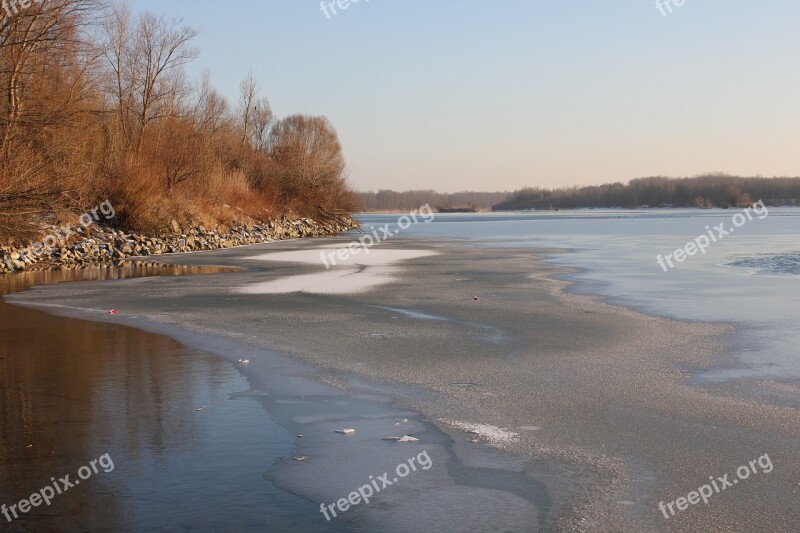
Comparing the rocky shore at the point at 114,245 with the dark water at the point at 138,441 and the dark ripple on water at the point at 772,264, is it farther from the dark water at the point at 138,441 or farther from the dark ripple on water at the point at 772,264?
the dark ripple on water at the point at 772,264

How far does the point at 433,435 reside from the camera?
21.0 feet

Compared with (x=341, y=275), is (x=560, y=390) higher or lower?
lower

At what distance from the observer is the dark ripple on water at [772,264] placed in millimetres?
19781

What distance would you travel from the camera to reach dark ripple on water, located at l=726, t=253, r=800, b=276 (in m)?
19.8

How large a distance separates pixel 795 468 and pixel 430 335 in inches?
244

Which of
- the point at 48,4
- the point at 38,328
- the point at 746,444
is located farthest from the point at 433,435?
the point at 48,4

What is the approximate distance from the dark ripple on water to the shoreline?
7.85m

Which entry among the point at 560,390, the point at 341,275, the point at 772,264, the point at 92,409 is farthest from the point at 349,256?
the point at 92,409

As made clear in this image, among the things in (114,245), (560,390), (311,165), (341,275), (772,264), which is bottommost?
(772,264)

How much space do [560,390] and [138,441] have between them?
4.06 meters

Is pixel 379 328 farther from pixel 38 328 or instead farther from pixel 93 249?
pixel 93 249

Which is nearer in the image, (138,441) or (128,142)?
(138,441)

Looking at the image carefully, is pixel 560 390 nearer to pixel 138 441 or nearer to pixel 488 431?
pixel 488 431

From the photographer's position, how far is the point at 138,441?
6125 mm
